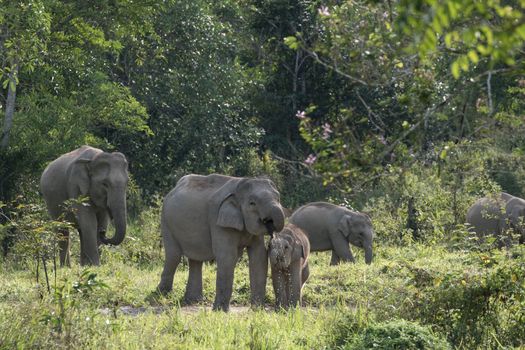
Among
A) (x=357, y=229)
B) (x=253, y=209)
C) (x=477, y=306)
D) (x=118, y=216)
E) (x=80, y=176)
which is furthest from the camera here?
(x=357, y=229)

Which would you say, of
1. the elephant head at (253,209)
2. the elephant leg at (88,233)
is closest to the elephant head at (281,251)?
the elephant head at (253,209)

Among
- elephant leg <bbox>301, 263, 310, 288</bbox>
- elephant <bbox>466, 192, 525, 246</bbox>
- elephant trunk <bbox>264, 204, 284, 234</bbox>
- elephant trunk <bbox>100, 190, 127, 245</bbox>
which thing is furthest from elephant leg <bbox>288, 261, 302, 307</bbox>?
elephant <bbox>466, 192, 525, 246</bbox>

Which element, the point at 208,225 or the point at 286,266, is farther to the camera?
the point at 208,225

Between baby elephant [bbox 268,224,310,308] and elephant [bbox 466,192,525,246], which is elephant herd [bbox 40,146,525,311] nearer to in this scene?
baby elephant [bbox 268,224,310,308]

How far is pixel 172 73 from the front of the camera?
2814cm

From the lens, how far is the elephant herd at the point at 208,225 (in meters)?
13.0

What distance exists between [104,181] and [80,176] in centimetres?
49

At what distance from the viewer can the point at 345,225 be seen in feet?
66.0

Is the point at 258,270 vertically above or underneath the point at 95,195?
underneath

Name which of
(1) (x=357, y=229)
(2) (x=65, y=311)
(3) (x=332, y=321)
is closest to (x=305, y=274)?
(3) (x=332, y=321)

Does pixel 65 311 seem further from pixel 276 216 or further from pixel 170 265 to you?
pixel 170 265

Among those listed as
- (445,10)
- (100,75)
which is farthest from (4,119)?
(445,10)

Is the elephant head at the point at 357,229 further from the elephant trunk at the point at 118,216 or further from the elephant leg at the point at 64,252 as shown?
the elephant leg at the point at 64,252

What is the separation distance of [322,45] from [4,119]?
12.9m
